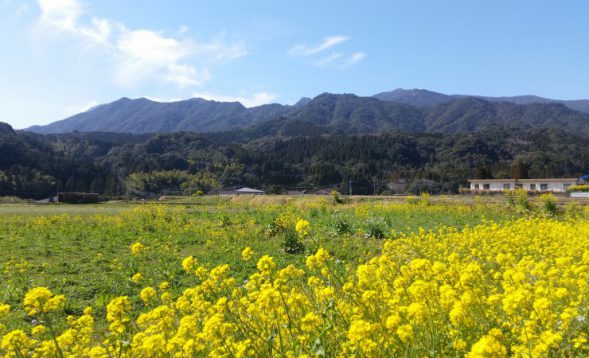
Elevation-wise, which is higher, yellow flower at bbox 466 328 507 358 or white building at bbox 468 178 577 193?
yellow flower at bbox 466 328 507 358

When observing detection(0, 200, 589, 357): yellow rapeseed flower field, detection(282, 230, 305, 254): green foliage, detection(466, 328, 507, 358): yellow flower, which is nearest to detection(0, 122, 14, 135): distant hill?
detection(282, 230, 305, 254): green foliage

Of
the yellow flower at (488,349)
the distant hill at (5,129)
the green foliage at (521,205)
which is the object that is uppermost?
the distant hill at (5,129)

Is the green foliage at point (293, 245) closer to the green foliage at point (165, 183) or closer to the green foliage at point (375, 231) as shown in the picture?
the green foliage at point (375, 231)

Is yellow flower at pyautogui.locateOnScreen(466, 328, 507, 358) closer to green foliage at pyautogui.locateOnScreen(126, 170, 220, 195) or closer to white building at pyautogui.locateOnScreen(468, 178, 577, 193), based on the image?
white building at pyautogui.locateOnScreen(468, 178, 577, 193)

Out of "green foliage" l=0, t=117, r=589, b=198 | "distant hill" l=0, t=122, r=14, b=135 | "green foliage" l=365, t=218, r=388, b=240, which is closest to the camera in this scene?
"green foliage" l=365, t=218, r=388, b=240

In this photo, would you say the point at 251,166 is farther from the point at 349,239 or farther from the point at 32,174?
the point at 349,239

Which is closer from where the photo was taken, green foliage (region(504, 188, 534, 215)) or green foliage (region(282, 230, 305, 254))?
green foliage (region(282, 230, 305, 254))

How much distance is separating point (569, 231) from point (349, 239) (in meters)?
4.79

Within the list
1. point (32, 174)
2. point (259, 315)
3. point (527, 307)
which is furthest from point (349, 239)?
point (32, 174)

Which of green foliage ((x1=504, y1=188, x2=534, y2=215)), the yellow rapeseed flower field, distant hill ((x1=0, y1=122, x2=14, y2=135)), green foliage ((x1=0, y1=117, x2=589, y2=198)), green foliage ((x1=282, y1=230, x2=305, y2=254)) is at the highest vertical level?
distant hill ((x1=0, y1=122, x2=14, y2=135))

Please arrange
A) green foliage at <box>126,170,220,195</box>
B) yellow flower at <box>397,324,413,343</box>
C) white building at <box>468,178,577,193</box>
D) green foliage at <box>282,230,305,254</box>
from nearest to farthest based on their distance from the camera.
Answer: yellow flower at <box>397,324,413,343</box>, green foliage at <box>282,230,305,254</box>, white building at <box>468,178,577,193</box>, green foliage at <box>126,170,220,195</box>

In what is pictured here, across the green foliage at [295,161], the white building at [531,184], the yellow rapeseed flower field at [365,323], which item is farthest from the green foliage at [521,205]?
the green foliage at [295,161]

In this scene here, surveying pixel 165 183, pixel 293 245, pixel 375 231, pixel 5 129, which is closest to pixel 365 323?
pixel 293 245

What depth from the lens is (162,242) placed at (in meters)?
11.9
